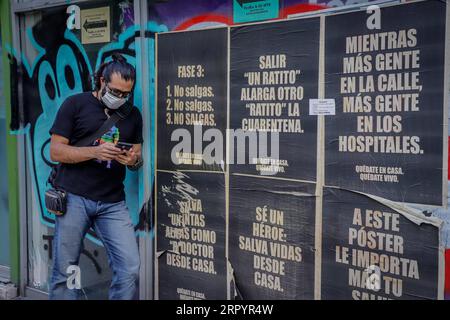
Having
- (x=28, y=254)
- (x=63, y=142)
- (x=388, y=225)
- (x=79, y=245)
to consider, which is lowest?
(x=28, y=254)

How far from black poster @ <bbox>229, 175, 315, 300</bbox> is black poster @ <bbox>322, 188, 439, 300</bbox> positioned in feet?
0.45

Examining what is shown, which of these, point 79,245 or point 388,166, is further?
point 79,245

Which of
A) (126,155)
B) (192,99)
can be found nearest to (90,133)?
(126,155)

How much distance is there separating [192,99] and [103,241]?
4.29ft

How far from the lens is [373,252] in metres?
3.03

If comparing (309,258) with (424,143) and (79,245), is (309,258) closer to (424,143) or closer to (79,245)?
(424,143)

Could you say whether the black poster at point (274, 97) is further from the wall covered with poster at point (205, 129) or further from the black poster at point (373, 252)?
the black poster at point (373, 252)

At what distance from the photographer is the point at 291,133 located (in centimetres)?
329

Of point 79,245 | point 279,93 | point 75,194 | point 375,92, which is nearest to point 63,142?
point 75,194

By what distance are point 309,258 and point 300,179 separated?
521 mm

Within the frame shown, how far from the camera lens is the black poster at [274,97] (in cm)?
320

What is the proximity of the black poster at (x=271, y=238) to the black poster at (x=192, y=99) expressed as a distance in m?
0.35

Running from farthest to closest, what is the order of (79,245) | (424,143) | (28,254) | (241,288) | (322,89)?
1. (28,254)
2. (79,245)
3. (241,288)
4. (322,89)
5. (424,143)

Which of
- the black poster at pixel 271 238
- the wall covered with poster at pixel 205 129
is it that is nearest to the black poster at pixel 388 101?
the wall covered with poster at pixel 205 129
